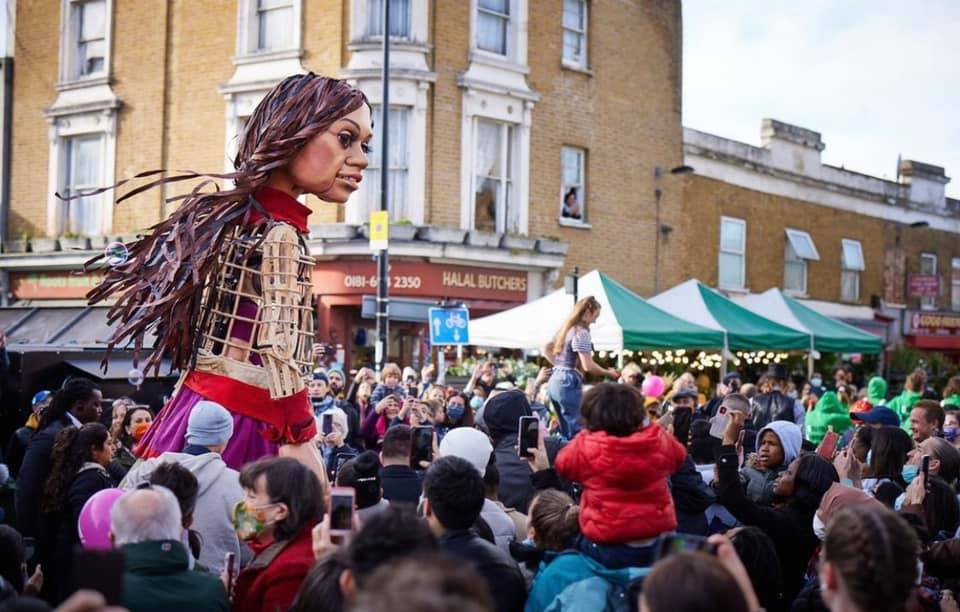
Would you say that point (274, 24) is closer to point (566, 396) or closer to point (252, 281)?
point (566, 396)

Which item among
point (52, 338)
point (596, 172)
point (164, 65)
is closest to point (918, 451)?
point (52, 338)

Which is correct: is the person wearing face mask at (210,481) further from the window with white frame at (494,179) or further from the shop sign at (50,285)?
the shop sign at (50,285)

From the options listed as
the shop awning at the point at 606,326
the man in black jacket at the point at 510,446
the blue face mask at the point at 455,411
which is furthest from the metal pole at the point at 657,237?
the man in black jacket at the point at 510,446

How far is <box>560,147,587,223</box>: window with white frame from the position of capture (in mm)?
18859

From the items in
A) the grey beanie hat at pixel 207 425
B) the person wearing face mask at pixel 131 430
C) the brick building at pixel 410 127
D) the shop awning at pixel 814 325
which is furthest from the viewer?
the brick building at pixel 410 127

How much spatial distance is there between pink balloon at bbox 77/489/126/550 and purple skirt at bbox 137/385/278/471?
0.80 m

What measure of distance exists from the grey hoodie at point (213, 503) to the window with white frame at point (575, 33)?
613 inches

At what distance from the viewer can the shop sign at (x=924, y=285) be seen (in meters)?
26.8

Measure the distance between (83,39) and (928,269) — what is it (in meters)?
22.5

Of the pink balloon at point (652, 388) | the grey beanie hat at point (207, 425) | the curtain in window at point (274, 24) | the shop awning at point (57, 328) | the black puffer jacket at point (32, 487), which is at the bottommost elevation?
the black puffer jacket at point (32, 487)

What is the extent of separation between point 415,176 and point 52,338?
7295 mm

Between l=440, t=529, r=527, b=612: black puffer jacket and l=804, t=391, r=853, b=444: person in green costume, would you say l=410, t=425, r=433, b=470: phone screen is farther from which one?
l=804, t=391, r=853, b=444: person in green costume

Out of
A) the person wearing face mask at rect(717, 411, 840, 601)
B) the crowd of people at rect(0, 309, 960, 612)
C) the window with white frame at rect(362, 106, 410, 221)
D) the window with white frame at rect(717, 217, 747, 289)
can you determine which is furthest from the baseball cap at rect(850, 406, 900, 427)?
the window with white frame at rect(717, 217, 747, 289)

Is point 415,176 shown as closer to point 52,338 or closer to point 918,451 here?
point 52,338
